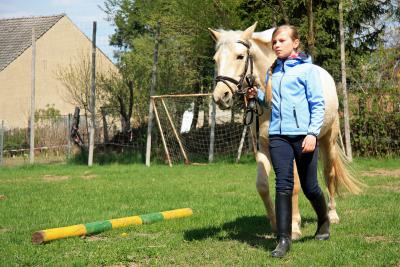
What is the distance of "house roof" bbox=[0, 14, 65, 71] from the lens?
33.3 metres

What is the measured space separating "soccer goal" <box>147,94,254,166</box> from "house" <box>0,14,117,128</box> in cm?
1230

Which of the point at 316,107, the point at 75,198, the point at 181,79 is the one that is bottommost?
the point at 75,198

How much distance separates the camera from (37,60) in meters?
34.5

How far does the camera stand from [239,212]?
796cm

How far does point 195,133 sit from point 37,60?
60.1 ft

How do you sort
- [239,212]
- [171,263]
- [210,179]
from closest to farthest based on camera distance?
1. [171,263]
2. [239,212]
3. [210,179]

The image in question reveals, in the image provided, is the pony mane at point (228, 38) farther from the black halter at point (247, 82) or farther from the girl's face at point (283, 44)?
the girl's face at point (283, 44)

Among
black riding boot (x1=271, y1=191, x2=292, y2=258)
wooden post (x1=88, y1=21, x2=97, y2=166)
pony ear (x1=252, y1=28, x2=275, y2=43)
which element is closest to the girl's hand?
black riding boot (x1=271, y1=191, x2=292, y2=258)

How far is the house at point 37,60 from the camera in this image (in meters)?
32.4

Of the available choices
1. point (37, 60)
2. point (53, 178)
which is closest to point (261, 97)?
point (53, 178)

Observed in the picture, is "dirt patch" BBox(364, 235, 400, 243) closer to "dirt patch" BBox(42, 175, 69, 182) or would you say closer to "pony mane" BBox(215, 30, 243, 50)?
"pony mane" BBox(215, 30, 243, 50)

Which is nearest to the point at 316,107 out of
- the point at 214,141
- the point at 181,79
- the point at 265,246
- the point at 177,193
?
the point at 265,246

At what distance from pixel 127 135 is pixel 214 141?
411 centimetres

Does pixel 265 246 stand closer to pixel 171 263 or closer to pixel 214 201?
pixel 171 263
